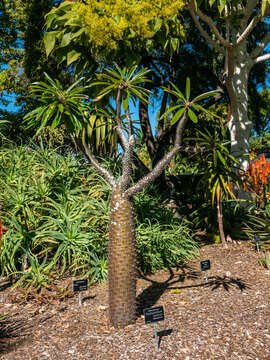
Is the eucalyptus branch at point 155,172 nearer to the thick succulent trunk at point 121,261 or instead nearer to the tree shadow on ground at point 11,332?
the thick succulent trunk at point 121,261

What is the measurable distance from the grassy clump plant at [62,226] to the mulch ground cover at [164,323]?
0.29 m

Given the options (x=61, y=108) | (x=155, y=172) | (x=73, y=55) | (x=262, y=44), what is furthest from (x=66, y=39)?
(x=262, y=44)

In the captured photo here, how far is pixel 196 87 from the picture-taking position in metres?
7.34

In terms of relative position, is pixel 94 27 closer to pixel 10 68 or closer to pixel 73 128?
pixel 73 128

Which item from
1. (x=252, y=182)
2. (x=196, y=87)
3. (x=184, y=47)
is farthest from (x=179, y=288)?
(x=184, y=47)

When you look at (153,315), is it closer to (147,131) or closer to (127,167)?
(127,167)

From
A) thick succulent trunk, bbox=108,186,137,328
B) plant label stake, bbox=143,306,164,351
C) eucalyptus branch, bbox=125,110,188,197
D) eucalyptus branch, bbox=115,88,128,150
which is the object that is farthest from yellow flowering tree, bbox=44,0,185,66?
plant label stake, bbox=143,306,164,351

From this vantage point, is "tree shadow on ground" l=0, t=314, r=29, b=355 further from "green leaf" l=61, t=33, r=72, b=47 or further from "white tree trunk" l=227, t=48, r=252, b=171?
"white tree trunk" l=227, t=48, r=252, b=171

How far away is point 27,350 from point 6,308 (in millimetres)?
1140

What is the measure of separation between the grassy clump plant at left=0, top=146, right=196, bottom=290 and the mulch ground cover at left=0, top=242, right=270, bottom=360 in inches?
11.3

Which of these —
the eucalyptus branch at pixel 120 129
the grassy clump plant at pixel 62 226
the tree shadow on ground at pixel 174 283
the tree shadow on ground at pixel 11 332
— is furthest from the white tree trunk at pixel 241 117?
the tree shadow on ground at pixel 11 332

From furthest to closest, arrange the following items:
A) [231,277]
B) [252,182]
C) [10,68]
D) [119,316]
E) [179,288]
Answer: [10,68], [252,182], [231,277], [179,288], [119,316]

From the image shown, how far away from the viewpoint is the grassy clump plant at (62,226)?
421cm

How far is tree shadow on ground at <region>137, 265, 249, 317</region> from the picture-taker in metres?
3.54
